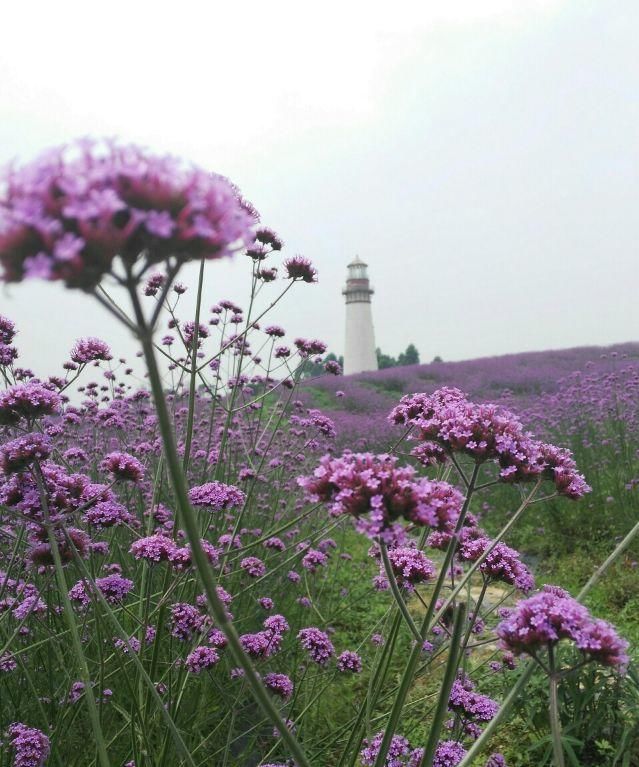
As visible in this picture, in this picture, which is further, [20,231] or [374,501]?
[374,501]

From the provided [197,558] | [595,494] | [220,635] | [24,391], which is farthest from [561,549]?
[197,558]

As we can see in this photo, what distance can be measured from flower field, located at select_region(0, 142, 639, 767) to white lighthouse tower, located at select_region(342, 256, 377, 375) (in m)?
30.6

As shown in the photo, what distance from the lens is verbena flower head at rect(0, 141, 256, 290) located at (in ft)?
3.10

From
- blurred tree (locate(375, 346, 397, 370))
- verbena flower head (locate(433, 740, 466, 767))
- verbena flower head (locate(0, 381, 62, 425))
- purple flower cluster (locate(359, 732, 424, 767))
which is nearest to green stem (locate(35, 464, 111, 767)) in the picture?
verbena flower head (locate(0, 381, 62, 425))

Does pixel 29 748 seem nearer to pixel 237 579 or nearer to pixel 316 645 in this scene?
pixel 316 645

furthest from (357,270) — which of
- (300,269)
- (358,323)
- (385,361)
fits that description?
(300,269)

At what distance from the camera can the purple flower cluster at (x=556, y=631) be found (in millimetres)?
1438

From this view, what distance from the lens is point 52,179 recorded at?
3.21ft

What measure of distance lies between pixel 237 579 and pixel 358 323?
114 ft

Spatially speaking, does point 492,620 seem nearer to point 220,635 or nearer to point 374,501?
point 220,635

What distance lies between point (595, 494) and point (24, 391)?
6564 mm

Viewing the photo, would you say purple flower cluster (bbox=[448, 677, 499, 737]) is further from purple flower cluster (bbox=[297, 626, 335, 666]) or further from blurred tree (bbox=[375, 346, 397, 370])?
blurred tree (bbox=[375, 346, 397, 370])

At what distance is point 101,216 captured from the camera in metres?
0.94

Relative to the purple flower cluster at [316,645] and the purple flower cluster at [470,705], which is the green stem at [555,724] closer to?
the purple flower cluster at [470,705]
